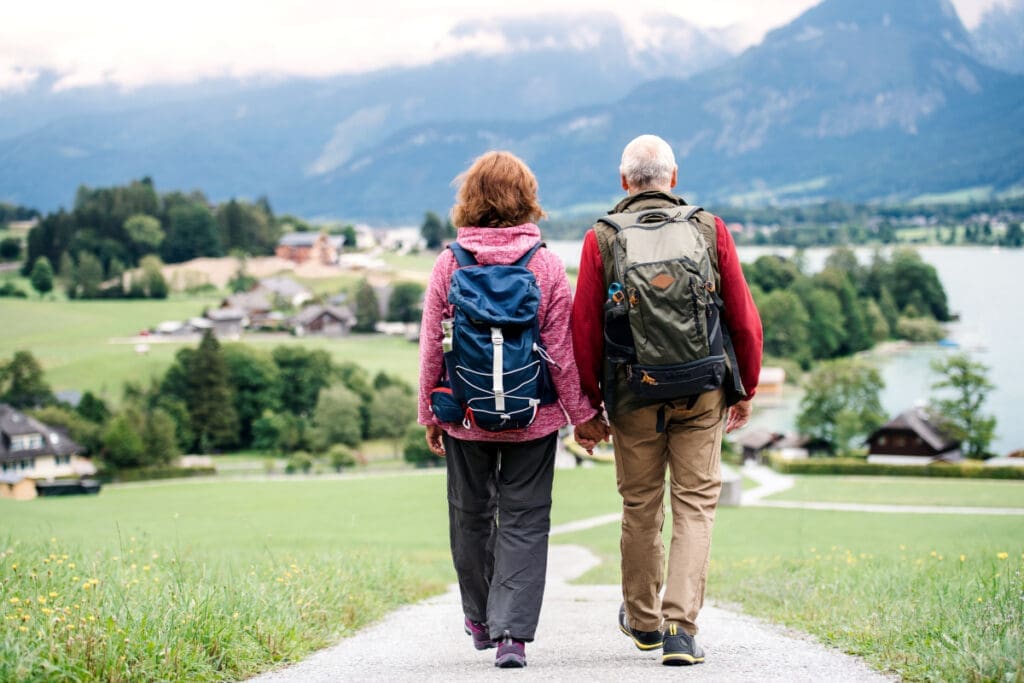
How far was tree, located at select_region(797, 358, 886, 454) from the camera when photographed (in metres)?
53.4

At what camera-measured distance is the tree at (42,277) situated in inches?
4230

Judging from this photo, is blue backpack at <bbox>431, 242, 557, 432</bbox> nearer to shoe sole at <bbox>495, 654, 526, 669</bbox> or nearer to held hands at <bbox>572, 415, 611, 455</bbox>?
held hands at <bbox>572, 415, 611, 455</bbox>

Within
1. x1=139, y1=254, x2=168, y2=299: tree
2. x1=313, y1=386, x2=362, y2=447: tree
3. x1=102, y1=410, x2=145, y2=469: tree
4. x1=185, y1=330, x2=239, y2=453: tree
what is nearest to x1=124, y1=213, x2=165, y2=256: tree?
x1=139, y1=254, x2=168, y2=299: tree

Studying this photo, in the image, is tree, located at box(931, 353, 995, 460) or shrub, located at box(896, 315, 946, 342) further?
shrub, located at box(896, 315, 946, 342)

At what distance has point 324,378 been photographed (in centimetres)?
7081

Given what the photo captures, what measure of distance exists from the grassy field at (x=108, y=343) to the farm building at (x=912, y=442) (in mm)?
32741

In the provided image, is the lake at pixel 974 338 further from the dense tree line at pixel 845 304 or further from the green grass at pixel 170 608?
the green grass at pixel 170 608

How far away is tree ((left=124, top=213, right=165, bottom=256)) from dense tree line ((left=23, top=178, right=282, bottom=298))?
0.12 meters

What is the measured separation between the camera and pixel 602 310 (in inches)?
189

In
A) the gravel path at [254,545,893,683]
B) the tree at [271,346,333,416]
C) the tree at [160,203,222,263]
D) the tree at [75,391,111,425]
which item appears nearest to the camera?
the gravel path at [254,545,893,683]

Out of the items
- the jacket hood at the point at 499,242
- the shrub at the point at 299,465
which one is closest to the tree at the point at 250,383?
the shrub at the point at 299,465

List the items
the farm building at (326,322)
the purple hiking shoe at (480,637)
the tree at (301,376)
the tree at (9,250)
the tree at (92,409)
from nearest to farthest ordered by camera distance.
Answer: the purple hiking shoe at (480,637) < the tree at (92,409) < the tree at (301,376) < the farm building at (326,322) < the tree at (9,250)

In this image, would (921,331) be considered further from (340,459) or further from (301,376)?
(340,459)

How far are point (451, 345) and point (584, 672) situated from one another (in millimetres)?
1505
